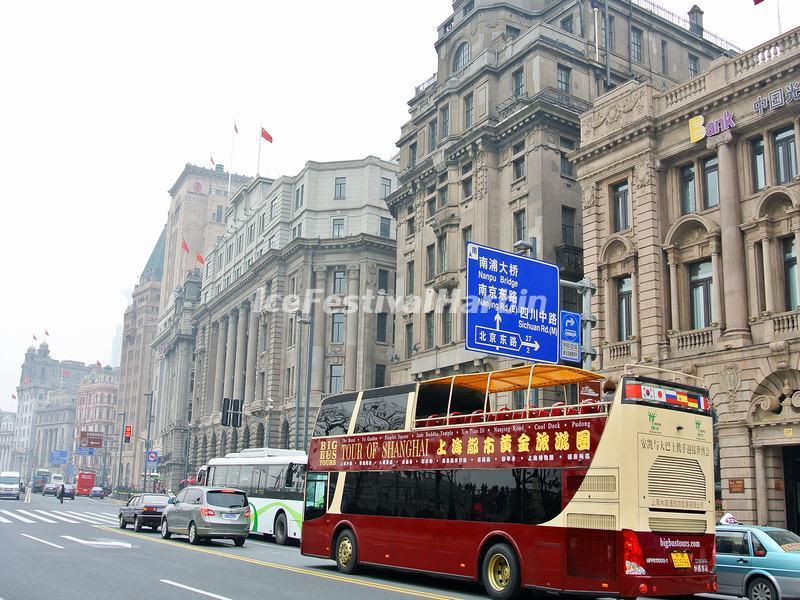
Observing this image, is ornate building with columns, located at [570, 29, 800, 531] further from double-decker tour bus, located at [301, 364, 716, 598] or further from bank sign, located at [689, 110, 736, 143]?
double-decker tour bus, located at [301, 364, 716, 598]

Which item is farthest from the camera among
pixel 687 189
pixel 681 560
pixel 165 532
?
pixel 687 189

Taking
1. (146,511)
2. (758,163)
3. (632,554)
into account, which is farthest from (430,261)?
(632,554)

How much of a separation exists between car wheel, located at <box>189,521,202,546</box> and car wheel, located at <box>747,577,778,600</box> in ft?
53.9

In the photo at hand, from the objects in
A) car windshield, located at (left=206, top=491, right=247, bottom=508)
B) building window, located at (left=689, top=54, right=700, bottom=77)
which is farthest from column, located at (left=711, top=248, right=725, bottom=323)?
building window, located at (left=689, top=54, right=700, bottom=77)

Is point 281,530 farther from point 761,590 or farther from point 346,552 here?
point 761,590

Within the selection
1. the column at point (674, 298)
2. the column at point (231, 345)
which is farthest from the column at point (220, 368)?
the column at point (674, 298)

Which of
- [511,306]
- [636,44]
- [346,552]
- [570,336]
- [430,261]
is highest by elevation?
[636,44]

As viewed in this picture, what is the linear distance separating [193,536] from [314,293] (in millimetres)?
41634

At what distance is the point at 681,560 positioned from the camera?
46.8 ft

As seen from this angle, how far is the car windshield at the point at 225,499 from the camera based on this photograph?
26406 millimetres

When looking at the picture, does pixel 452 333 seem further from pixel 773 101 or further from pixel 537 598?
pixel 537 598

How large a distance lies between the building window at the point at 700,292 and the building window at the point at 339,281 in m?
40.3

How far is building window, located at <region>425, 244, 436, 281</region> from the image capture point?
4781cm

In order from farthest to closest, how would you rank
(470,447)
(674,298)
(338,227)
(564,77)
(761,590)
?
(338,227) → (564,77) → (674,298) → (470,447) → (761,590)
